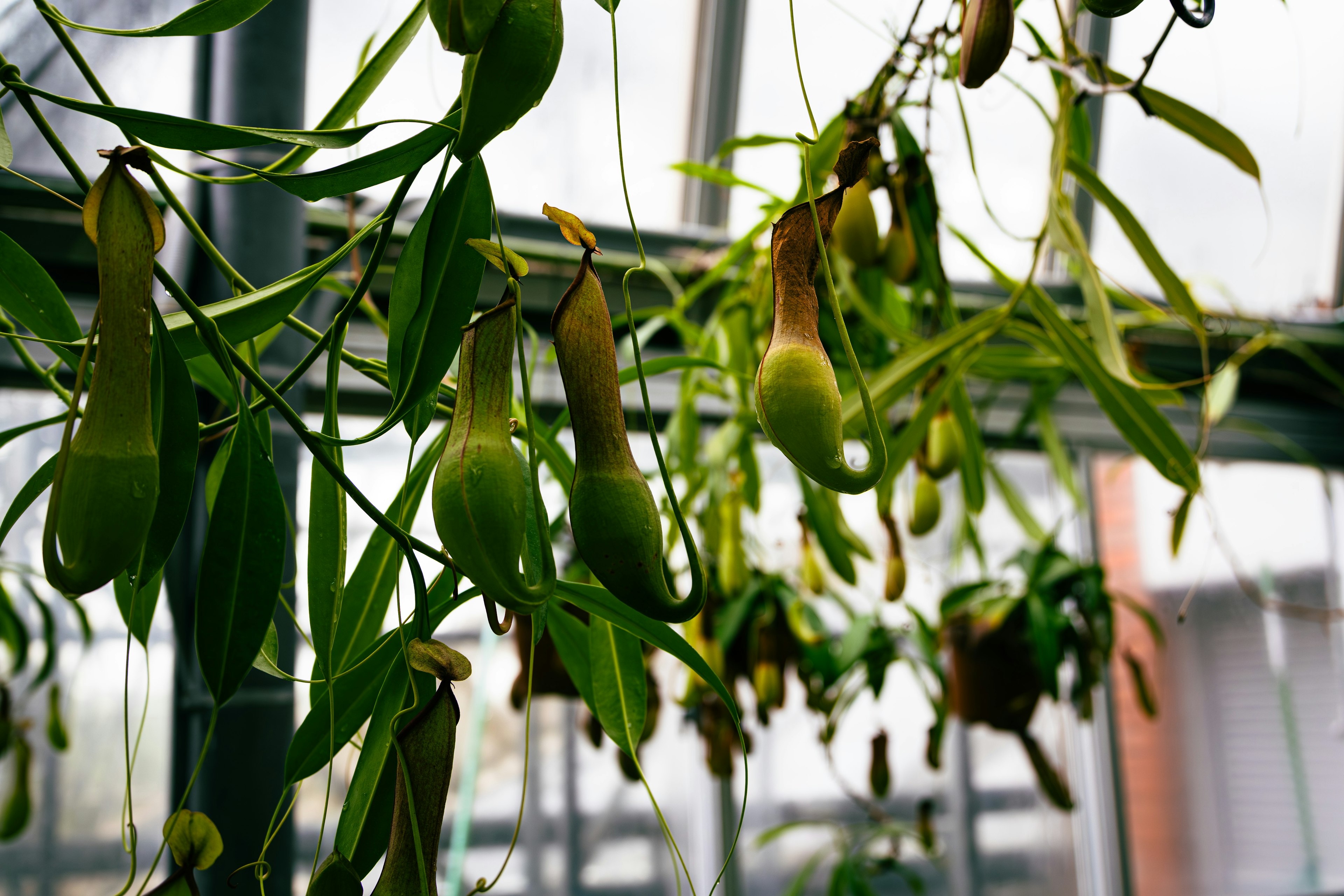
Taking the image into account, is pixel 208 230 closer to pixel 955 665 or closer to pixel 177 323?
pixel 177 323

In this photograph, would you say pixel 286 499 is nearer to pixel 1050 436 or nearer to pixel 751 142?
pixel 751 142

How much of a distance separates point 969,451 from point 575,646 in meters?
0.59

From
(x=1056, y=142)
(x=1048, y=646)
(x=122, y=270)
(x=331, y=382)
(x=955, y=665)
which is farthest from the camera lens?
(x=955, y=665)

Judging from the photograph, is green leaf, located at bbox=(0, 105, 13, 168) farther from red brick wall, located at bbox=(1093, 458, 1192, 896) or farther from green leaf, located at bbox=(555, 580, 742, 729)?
red brick wall, located at bbox=(1093, 458, 1192, 896)

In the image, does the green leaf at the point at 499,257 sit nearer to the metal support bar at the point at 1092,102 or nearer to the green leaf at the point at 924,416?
the green leaf at the point at 924,416

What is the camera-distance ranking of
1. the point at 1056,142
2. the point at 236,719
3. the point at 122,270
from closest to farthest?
1. the point at 122,270
2. the point at 1056,142
3. the point at 236,719

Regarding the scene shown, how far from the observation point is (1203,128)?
0.64 m

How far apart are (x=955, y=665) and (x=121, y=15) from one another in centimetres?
194

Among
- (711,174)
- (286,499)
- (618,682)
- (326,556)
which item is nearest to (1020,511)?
(711,174)

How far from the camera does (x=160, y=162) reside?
270 mm

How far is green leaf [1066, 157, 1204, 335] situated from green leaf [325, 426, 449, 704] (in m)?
0.52

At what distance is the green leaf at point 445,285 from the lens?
0.28m

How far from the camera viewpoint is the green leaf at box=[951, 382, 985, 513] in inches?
35.9

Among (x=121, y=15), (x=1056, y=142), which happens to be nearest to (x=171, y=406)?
(x=1056, y=142)
